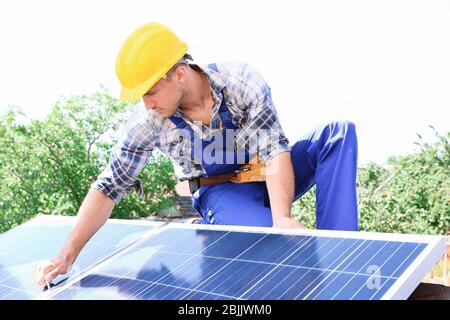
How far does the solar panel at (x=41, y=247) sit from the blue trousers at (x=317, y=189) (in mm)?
525

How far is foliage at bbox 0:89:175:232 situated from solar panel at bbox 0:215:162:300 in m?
3.65

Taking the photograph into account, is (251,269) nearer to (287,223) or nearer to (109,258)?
(287,223)

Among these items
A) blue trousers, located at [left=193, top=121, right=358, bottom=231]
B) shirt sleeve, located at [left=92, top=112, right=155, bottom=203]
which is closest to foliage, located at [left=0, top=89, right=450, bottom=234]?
blue trousers, located at [left=193, top=121, right=358, bottom=231]

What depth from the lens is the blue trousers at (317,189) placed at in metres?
3.56

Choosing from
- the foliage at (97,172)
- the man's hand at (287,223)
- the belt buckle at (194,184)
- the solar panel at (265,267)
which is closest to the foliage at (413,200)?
the foliage at (97,172)

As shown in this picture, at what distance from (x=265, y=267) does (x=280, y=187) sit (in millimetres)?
1038

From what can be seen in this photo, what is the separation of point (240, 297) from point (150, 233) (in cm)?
161

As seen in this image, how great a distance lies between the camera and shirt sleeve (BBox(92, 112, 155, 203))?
4023 millimetres

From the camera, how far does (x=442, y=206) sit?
6938mm

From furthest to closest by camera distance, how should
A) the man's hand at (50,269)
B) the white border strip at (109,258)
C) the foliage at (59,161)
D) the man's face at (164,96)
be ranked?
1. the foliage at (59,161)
2. the man's face at (164,96)
3. the man's hand at (50,269)
4. the white border strip at (109,258)

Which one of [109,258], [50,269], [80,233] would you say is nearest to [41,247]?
[80,233]

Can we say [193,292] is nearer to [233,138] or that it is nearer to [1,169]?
[233,138]

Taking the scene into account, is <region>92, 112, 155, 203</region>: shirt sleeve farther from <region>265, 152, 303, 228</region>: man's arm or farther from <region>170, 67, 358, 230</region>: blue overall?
<region>265, 152, 303, 228</region>: man's arm

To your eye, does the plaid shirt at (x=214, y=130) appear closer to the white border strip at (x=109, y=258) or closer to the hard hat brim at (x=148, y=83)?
the hard hat brim at (x=148, y=83)
